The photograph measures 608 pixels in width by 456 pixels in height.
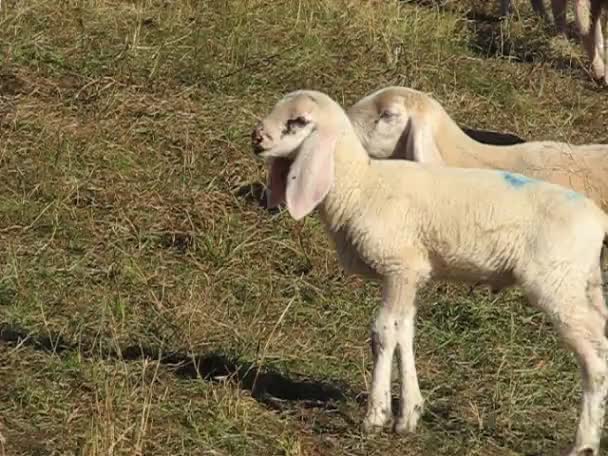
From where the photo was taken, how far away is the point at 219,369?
194 inches

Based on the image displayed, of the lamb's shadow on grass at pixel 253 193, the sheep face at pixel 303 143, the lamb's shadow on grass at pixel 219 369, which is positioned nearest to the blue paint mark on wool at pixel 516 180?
the sheep face at pixel 303 143

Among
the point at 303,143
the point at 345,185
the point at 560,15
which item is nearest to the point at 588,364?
the point at 345,185

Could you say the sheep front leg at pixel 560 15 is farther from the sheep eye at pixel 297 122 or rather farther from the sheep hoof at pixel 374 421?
the sheep hoof at pixel 374 421

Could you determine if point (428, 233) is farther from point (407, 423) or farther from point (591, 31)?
point (591, 31)

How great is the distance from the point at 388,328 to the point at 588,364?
587 millimetres

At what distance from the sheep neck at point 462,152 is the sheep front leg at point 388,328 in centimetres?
141

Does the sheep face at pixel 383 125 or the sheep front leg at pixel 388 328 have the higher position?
the sheep face at pixel 383 125

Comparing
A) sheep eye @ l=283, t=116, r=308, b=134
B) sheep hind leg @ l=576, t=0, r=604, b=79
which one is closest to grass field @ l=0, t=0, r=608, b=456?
sheep hind leg @ l=576, t=0, r=604, b=79

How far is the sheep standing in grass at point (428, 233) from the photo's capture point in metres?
4.35

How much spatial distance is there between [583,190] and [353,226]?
1.60 m

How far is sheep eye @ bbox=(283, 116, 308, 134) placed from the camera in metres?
4.60

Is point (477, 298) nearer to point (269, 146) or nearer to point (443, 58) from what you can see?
point (269, 146)

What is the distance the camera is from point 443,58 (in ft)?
28.9

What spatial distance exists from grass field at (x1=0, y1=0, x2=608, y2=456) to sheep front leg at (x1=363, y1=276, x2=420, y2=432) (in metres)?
0.15
